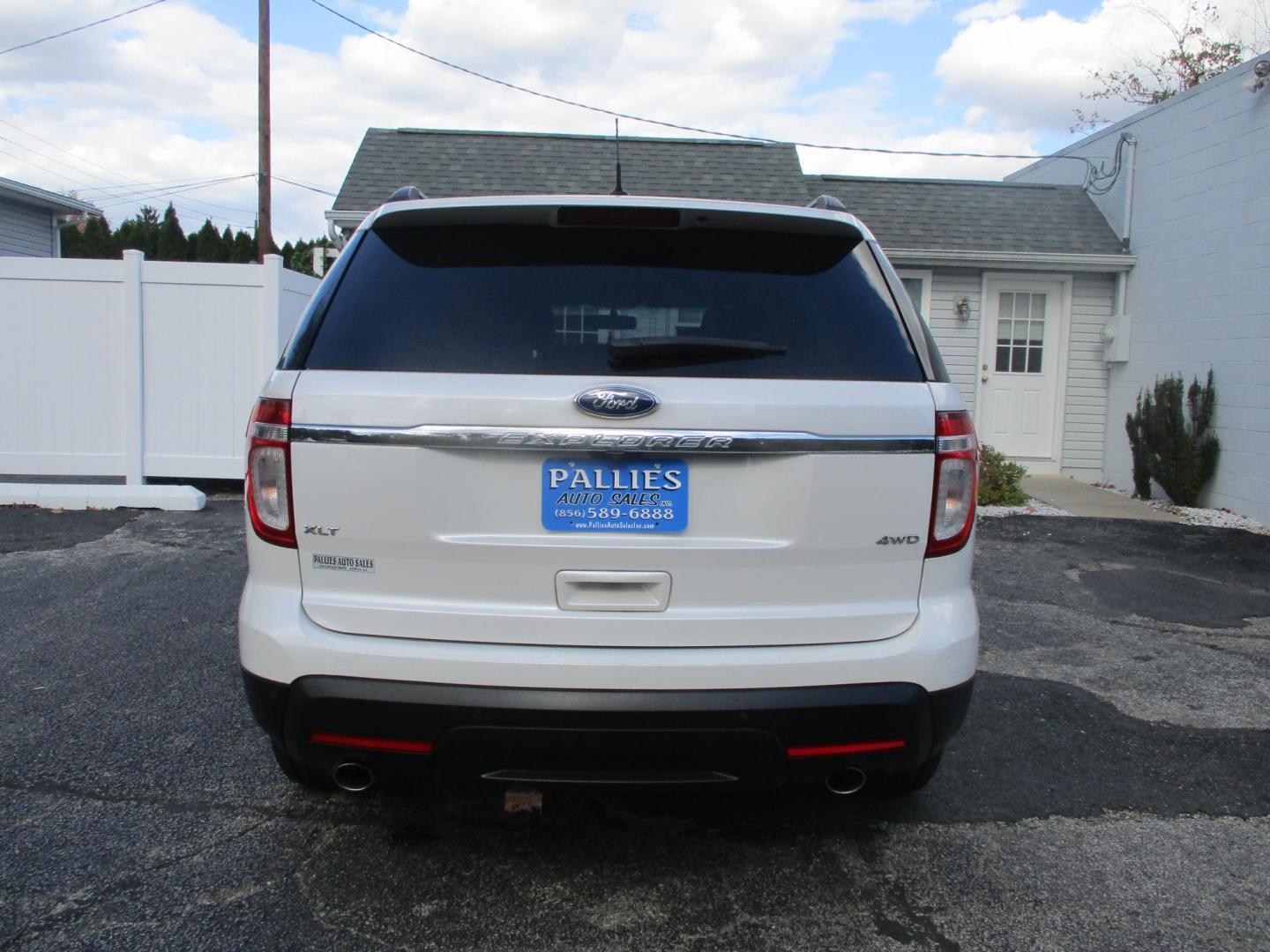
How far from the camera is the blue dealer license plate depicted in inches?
88.2

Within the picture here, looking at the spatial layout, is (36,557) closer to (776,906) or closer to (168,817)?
(168,817)

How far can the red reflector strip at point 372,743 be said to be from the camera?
228 centimetres

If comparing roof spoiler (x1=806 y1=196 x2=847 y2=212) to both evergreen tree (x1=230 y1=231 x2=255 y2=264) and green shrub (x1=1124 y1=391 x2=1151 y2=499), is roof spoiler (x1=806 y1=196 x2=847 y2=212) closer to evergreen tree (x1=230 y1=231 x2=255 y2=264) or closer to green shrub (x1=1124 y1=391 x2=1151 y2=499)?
green shrub (x1=1124 y1=391 x2=1151 y2=499)

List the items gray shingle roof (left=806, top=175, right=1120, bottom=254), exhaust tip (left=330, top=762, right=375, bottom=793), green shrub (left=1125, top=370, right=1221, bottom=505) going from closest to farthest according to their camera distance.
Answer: exhaust tip (left=330, top=762, right=375, bottom=793), green shrub (left=1125, top=370, right=1221, bottom=505), gray shingle roof (left=806, top=175, right=1120, bottom=254)

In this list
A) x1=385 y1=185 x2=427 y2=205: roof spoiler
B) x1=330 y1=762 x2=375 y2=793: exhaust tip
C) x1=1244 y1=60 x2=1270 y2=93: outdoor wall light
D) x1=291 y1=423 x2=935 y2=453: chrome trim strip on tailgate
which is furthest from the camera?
x1=1244 y1=60 x2=1270 y2=93: outdoor wall light

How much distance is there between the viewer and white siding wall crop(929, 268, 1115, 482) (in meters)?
11.5

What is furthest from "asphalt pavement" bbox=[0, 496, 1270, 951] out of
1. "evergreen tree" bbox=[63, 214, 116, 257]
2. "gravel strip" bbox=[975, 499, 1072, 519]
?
"evergreen tree" bbox=[63, 214, 116, 257]

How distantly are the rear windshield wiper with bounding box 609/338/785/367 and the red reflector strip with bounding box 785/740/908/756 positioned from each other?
0.93m

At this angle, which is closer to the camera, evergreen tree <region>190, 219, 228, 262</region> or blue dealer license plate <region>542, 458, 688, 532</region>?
blue dealer license plate <region>542, 458, 688, 532</region>

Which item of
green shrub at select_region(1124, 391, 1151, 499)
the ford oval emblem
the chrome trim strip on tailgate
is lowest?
green shrub at select_region(1124, 391, 1151, 499)

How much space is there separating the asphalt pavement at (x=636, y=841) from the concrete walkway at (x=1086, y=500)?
4.88 meters

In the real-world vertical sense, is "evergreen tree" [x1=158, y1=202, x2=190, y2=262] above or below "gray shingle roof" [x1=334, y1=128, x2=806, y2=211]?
above

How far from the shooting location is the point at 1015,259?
1121 cm

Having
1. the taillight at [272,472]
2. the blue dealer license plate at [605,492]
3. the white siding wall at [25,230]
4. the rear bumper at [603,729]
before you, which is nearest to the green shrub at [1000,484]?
the rear bumper at [603,729]
